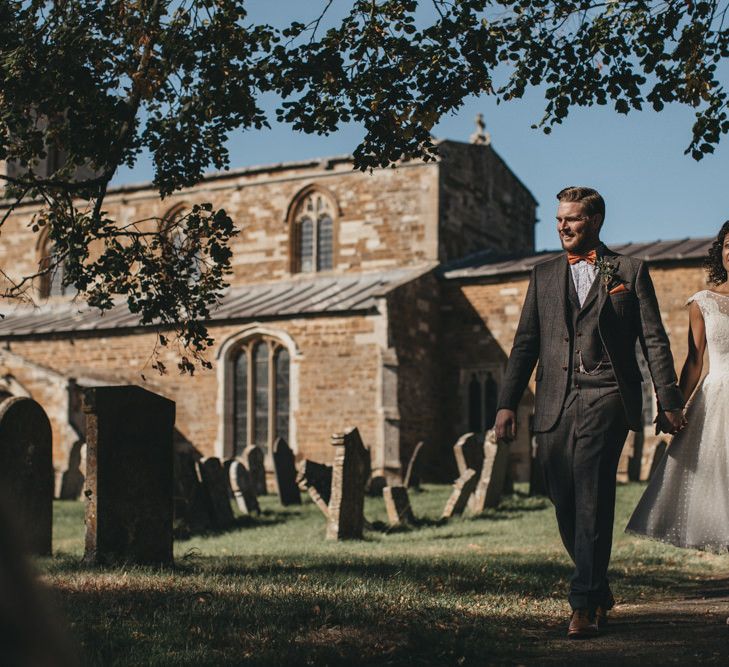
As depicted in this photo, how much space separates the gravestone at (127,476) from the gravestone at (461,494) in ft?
22.4

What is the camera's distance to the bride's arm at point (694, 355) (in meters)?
5.89

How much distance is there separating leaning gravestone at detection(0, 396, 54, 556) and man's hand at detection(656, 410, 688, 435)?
6.00 metres

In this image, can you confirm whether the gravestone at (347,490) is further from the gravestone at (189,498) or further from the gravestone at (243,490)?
the gravestone at (243,490)

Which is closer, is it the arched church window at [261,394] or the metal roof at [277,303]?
the metal roof at [277,303]

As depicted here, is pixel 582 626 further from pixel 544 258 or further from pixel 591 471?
pixel 544 258

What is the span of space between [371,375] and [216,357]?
426 centimetres

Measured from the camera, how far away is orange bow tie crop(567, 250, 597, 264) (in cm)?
542

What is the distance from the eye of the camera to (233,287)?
28.9 metres

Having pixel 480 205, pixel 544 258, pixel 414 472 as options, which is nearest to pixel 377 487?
pixel 414 472

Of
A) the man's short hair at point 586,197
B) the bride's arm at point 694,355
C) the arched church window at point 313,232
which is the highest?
the arched church window at point 313,232

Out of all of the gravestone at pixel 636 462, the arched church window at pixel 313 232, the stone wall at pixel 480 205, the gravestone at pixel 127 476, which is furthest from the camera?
the arched church window at pixel 313 232

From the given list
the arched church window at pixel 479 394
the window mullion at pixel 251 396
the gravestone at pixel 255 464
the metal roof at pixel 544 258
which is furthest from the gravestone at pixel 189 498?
the arched church window at pixel 479 394

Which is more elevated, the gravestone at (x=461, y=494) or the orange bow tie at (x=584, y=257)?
the orange bow tie at (x=584, y=257)

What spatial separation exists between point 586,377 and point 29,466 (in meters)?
5.99
